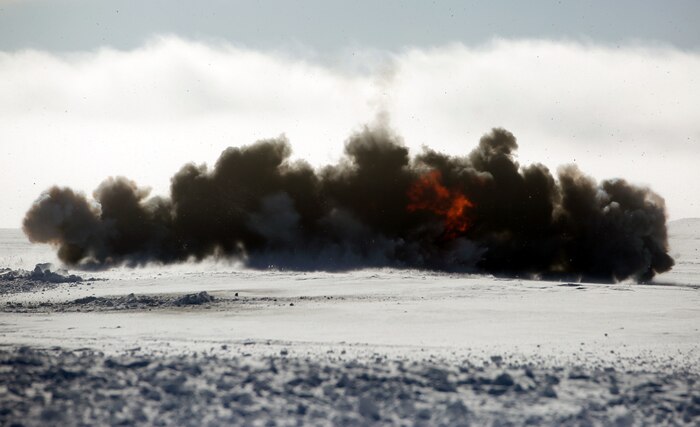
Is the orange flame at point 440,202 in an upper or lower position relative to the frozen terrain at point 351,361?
upper

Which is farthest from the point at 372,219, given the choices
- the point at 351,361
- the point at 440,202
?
the point at 351,361

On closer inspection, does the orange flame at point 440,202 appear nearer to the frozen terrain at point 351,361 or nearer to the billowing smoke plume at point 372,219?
the billowing smoke plume at point 372,219

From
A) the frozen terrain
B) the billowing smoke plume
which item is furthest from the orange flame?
the frozen terrain

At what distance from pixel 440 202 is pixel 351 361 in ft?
136

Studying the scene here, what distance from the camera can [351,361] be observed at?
1300 cm

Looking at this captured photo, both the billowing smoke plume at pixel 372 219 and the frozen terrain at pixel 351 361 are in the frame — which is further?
the billowing smoke plume at pixel 372 219

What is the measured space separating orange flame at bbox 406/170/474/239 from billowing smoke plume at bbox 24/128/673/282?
78 mm

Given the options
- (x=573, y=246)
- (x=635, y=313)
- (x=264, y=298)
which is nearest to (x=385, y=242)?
(x=573, y=246)

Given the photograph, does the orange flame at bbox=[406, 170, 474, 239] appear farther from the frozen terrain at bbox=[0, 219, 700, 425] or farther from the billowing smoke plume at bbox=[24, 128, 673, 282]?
the frozen terrain at bbox=[0, 219, 700, 425]

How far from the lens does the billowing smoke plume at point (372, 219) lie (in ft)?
167

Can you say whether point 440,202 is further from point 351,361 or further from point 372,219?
point 351,361

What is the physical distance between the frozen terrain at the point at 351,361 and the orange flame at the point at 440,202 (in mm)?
28163

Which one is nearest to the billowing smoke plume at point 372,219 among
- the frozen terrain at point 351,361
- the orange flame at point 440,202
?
the orange flame at point 440,202

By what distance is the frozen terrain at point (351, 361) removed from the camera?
32.8ft
